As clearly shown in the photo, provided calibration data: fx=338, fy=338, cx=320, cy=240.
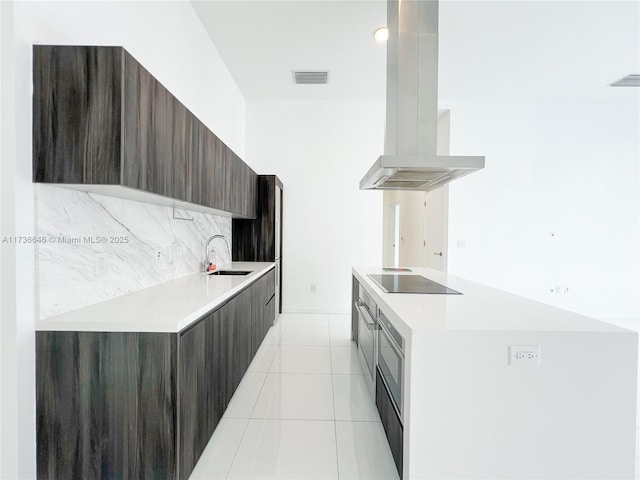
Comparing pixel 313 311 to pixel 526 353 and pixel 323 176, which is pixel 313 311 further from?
pixel 526 353

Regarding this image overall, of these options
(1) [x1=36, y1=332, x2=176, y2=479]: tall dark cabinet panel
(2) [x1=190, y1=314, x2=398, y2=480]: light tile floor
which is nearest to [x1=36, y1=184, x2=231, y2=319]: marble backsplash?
(1) [x1=36, y1=332, x2=176, y2=479]: tall dark cabinet panel

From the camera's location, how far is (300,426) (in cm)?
209

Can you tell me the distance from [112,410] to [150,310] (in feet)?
1.39

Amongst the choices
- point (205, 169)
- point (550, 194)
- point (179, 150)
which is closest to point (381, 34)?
point (205, 169)

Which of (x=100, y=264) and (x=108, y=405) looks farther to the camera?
(x=100, y=264)

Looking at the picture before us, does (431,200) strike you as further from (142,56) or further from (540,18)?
(142,56)

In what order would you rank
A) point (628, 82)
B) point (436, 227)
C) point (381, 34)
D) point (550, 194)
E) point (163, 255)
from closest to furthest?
point (163, 255) → point (381, 34) → point (628, 82) → point (550, 194) → point (436, 227)

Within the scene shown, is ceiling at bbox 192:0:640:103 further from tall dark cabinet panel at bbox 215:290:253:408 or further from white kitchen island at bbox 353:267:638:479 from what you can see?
white kitchen island at bbox 353:267:638:479

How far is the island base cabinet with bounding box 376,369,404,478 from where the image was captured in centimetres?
159

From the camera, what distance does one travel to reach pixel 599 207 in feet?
15.8

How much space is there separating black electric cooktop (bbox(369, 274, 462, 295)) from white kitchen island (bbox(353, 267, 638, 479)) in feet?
2.56

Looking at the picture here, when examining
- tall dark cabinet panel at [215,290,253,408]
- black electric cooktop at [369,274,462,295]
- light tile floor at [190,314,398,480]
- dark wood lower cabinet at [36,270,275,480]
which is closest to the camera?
dark wood lower cabinet at [36,270,275,480]

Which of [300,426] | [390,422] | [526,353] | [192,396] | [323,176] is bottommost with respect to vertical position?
[300,426]

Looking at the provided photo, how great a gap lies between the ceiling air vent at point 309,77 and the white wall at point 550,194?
202cm
